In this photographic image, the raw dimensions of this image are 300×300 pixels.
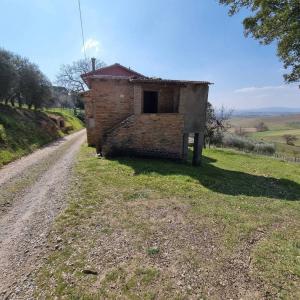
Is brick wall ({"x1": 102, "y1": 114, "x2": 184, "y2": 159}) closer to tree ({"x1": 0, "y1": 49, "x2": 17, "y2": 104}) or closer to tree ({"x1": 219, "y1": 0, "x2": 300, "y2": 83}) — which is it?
tree ({"x1": 219, "y1": 0, "x2": 300, "y2": 83})

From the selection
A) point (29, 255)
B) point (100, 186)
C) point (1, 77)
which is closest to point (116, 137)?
point (100, 186)

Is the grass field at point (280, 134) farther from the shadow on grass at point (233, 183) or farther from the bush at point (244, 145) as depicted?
the shadow on grass at point (233, 183)

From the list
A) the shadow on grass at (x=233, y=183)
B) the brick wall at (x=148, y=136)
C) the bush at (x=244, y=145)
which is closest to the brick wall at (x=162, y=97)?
the brick wall at (x=148, y=136)

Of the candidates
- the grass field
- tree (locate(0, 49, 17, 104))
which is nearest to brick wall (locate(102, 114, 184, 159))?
tree (locate(0, 49, 17, 104))

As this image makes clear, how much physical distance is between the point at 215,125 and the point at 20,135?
75.8 feet

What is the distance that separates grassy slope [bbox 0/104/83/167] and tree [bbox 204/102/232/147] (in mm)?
18598

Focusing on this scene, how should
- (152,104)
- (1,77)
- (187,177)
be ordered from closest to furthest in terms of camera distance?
(187,177)
(152,104)
(1,77)

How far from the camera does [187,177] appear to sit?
11.2 meters

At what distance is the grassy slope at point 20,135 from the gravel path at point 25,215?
236 centimetres

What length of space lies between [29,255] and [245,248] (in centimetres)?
475

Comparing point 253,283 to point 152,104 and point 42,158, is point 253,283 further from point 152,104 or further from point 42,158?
point 152,104

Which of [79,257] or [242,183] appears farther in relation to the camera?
[242,183]

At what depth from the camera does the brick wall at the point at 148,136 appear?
568 inches

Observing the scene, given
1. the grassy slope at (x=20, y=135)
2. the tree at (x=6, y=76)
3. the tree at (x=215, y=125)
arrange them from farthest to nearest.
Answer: the tree at (x=215, y=125) → the tree at (x=6, y=76) → the grassy slope at (x=20, y=135)
